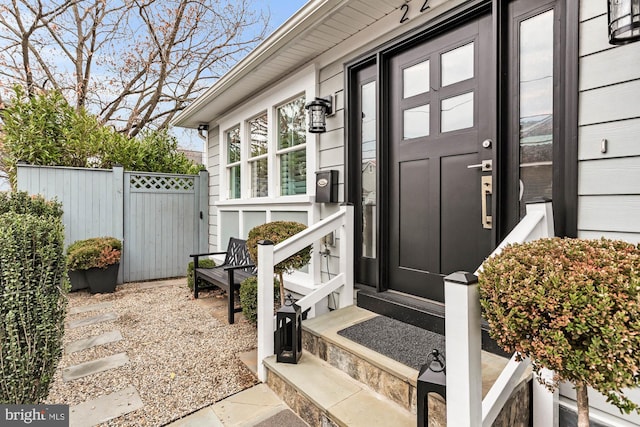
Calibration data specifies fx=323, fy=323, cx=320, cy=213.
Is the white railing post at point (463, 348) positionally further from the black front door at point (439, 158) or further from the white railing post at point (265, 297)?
the white railing post at point (265, 297)

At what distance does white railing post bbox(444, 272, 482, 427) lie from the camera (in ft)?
3.70

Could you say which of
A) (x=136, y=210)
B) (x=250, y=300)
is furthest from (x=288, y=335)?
(x=136, y=210)

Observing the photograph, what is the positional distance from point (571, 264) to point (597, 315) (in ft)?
0.64

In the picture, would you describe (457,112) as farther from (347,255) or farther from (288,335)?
(288,335)

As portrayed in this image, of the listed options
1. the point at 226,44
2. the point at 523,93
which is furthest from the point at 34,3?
the point at 523,93

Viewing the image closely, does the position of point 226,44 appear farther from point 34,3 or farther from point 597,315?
point 597,315

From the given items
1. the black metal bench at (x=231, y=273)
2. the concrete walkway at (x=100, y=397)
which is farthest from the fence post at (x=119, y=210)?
the concrete walkway at (x=100, y=397)

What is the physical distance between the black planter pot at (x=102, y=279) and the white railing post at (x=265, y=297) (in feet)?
12.0

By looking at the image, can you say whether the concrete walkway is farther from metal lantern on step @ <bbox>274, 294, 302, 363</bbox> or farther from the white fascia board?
the white fascia board

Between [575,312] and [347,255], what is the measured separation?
195 cm

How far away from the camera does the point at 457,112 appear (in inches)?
90.0

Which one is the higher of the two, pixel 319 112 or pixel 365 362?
pixel 319 112

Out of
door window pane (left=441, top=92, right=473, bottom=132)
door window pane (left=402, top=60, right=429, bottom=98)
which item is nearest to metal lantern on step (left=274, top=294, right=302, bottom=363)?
door window pane (left=441, top=92, right=473, bottom=132)

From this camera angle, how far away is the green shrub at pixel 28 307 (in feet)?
5.11
